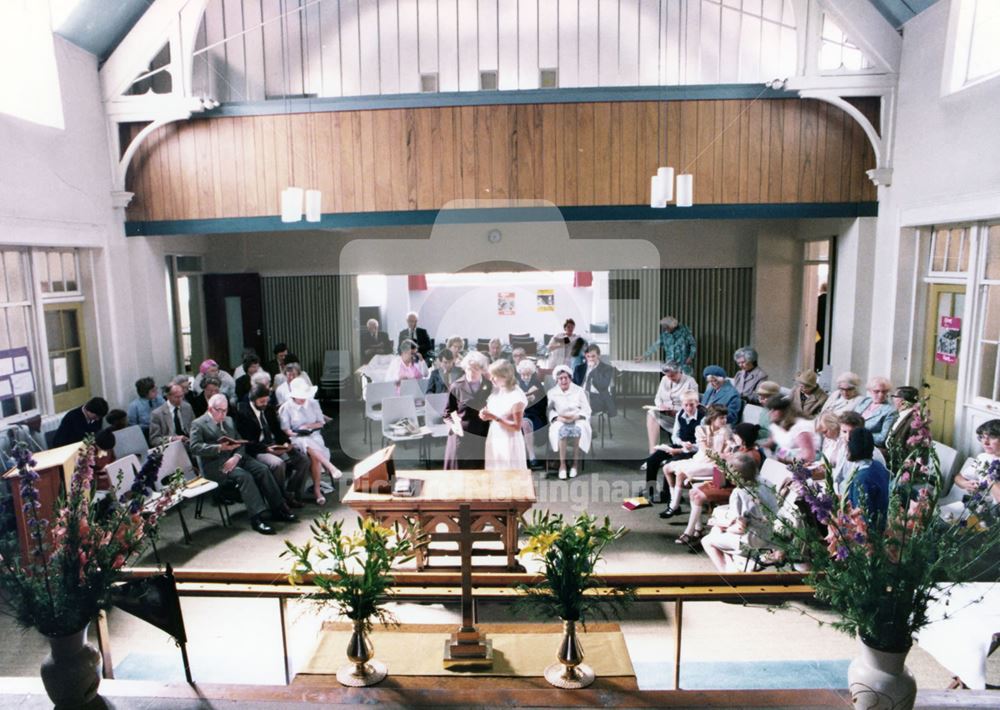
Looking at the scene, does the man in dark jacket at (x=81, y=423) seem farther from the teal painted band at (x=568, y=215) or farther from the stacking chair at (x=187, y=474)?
the teal painted band at (x=568, y=215)

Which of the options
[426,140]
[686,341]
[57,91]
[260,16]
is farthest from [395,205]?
[686,341]

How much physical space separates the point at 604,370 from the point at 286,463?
377 cm

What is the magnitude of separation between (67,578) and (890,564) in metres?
2.63

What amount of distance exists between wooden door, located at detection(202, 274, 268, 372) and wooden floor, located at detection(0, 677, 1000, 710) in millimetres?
8991

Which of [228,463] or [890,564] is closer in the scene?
[890,564]

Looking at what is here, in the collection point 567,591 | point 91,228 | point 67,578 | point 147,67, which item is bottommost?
point 567,591

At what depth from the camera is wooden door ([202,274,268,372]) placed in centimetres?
1108

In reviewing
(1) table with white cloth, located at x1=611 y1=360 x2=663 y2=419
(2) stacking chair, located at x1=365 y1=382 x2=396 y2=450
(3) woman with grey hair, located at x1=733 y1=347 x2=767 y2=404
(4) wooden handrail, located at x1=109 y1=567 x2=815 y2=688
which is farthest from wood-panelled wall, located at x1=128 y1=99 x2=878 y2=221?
(4) wooden handrail, located at x1=109 y1=567 x2=815 y2=688

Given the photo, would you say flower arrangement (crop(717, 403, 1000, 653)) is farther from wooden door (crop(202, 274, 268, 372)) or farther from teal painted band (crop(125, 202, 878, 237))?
wooden door (crop(202, 274, 268, 372))

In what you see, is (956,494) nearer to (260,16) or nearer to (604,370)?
(604,370)

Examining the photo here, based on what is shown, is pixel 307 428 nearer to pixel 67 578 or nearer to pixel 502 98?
pixel 502 98

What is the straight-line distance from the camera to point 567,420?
749 centimetres

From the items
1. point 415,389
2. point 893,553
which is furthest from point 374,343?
point 893,553

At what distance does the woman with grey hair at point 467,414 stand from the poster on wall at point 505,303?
13.6 feet
